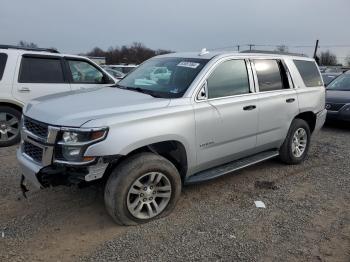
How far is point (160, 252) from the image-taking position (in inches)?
133

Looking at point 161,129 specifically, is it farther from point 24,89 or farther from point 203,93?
point 24,89

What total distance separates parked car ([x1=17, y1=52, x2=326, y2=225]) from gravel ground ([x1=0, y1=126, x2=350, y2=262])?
36cm

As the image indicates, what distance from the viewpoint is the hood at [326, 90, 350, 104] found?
931 cm

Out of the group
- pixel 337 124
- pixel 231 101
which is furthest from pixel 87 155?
pixel 337 124

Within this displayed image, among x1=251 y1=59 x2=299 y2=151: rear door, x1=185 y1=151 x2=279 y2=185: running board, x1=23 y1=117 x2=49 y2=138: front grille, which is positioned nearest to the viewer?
x1=23 y1=117 x2=49 y2=138: front grille

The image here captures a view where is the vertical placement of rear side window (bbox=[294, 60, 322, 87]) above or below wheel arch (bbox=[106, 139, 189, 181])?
above

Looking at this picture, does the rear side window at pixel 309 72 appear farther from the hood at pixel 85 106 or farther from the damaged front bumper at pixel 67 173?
the damaged front bumper at pixel 67 173

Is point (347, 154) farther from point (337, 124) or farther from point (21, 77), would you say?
point (21, 77)

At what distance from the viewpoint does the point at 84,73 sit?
25.8 feet

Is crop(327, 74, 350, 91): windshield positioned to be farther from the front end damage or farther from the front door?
the front end damage

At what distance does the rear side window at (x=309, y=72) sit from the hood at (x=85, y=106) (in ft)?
9.93

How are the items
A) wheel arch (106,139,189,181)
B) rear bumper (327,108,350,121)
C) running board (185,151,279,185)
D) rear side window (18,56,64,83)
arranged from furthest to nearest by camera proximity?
rear bumper (327,108,350,121) < rear side window (18,56,64,83) < running board (185,151,279,185) < wheel arch (106,139,189,181)

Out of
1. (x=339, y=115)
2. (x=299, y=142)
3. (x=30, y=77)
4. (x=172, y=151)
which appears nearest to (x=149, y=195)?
(x=172, y=151)

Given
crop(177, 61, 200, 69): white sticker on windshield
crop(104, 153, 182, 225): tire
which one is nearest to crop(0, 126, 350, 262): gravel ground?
crop(104, 153, 182, 225): tire
